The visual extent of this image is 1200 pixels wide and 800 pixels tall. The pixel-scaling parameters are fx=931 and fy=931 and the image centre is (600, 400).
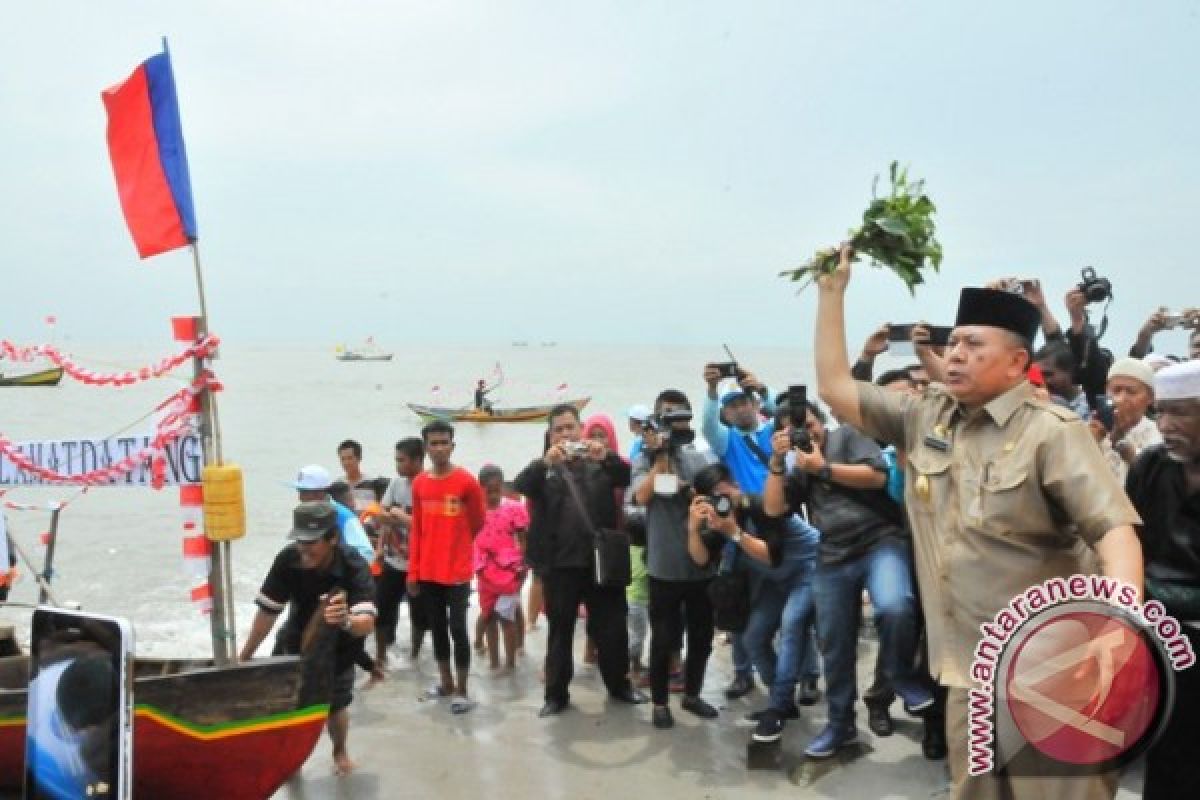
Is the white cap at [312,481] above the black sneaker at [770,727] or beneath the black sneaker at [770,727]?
above

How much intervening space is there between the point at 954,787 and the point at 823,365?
1.32 m

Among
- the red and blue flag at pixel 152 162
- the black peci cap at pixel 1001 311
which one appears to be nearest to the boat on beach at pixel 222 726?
Result: the red and blue flag at pixel 152 162

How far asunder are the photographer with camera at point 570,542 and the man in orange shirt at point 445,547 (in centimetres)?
52

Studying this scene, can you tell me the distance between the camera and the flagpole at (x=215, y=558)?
17.6 feet

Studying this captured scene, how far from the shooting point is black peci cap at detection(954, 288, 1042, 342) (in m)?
2.80

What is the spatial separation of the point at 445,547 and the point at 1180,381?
4.69 metres

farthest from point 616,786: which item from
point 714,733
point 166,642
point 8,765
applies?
point 166,642

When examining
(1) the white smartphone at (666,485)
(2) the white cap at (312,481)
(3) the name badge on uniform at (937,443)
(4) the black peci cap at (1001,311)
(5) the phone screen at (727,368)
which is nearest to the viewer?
(4) the black peci cap at (1001,311)

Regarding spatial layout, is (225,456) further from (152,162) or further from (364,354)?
(364,354)

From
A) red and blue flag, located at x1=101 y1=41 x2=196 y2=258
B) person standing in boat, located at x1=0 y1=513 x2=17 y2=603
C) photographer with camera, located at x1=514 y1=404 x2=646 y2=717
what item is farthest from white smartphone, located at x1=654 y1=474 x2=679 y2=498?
person standing in boat, located at x1=0 y1=513 x2=17 y2=603

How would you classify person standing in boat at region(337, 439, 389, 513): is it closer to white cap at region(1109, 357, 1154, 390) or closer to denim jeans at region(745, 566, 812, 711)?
denim jeans at region(745, 566, 812, 711)

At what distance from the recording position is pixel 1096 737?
2.14 m

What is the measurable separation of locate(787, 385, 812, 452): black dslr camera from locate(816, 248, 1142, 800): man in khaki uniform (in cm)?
143

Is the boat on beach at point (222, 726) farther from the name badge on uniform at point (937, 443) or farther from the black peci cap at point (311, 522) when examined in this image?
the name badge on uniform at point (937, 443)
